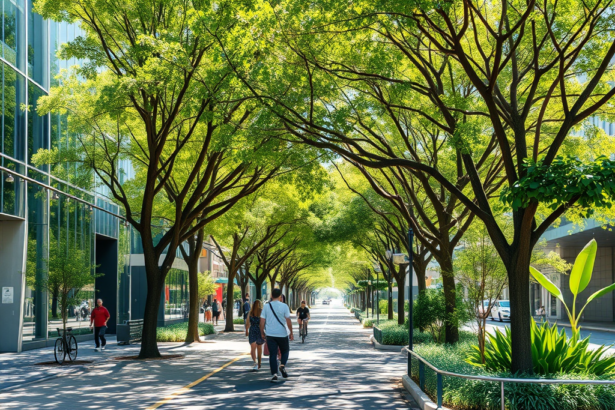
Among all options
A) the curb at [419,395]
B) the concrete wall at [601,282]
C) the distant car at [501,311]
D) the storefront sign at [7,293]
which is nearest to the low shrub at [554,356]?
the curb at [419,395]

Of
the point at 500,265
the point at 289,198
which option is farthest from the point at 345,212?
the point at 500,265

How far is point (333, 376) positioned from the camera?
15891 millimetres

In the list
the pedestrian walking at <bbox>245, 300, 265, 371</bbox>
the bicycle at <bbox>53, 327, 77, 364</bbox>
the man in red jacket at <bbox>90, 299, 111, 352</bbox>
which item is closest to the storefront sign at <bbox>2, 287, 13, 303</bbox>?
the man in red jacket at <bbox>90, 299, 111, 352</bbox>

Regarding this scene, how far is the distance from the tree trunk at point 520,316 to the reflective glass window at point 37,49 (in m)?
20.3

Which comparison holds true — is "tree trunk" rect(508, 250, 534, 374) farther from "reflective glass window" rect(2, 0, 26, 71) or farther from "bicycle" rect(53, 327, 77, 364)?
"reflective glass window" rect(2, 0, 26, 71)

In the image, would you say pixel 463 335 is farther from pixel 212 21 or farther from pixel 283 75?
pixel 212 21

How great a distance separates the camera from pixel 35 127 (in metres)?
25.5

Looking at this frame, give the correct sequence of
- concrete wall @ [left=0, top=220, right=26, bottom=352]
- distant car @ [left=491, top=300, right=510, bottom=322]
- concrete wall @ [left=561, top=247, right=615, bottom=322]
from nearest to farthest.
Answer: concrete wall @ [left=0, top=220, right=26, bottom=352] < concrete wall @ [left=561, top=247, right=615, bottom=322] < distant car @ [left=491, top=300, right=510, bottom=322]

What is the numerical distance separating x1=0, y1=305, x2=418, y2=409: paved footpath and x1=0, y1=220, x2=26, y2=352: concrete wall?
13.7 feet

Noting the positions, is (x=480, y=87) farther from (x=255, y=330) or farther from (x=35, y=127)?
(x=35, y=127)

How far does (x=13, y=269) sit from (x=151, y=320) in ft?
20.9

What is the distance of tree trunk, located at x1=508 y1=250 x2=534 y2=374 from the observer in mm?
10852

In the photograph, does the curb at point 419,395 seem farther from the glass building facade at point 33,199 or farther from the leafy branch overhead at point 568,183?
the glass building facade at point 33,199

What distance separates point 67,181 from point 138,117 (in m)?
6.49
